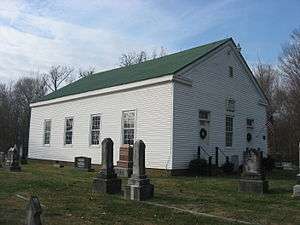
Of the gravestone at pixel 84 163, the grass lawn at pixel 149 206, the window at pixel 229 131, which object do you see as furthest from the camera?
the window at pixel 229 131

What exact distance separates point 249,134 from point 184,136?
692 cm

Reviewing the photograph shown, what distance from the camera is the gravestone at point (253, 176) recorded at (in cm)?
1366

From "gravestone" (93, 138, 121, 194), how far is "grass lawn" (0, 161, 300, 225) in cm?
43

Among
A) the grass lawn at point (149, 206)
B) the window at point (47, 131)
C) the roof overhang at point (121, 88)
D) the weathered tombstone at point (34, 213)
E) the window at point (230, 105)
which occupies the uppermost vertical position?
the roof overhang at point (121, 88)

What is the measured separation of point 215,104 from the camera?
23219mm

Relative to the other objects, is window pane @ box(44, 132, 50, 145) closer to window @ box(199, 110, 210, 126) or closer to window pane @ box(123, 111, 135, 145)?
window pane @ box(123, 111, 135, 145)

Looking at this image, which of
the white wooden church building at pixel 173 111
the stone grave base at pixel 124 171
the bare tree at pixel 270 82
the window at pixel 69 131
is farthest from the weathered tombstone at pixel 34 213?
the bare tree at pixel 270 82

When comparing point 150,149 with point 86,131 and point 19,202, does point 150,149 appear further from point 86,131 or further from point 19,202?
point 19,202

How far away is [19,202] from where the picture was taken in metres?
11.0

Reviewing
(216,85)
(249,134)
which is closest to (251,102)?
(249,134)

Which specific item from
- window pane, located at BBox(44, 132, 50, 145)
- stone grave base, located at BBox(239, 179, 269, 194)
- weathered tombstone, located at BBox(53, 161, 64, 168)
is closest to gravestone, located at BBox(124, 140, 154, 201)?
stone grave base, located at BBox(239, 179, 269, 194)

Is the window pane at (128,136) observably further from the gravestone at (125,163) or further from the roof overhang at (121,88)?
the gravestone at (125,163)

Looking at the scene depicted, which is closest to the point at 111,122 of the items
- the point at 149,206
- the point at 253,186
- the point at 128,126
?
the point at 128,126

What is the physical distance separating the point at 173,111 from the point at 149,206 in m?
9.97
